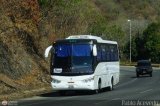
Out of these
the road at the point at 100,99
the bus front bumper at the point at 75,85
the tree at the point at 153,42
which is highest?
the tree at the point at 153,42

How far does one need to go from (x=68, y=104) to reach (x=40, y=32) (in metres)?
25.6

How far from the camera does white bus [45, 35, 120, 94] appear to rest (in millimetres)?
30703

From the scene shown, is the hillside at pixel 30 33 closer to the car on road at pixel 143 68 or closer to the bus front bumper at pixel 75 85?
the bus front bumper at pixel 75 85

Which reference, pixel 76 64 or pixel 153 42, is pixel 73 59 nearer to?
pixel 76 64

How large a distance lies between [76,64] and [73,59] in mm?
343

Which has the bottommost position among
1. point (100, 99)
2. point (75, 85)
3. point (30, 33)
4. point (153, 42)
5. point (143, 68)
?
point (100, 99)

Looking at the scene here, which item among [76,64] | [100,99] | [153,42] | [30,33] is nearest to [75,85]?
[76,64]

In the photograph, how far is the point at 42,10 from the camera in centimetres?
4616

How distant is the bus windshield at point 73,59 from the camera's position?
101ft

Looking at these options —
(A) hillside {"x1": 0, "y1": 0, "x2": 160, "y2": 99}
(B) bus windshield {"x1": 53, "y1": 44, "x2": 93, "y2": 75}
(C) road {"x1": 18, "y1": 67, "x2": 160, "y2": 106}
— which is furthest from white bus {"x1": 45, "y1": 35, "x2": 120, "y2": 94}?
(A) hillside {"x1": 0, "y1": 0, "x2": 160, "y2": 99}

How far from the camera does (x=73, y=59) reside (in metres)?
31.0

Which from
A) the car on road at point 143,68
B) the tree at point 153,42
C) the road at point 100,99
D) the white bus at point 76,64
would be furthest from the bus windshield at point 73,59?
the tree at point 153,42

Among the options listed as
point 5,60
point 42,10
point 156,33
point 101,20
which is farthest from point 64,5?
point 156,33

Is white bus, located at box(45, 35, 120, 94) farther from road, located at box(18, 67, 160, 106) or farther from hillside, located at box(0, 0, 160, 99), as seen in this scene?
hillside, located at box(0, 0, 160, 99)
